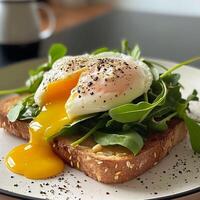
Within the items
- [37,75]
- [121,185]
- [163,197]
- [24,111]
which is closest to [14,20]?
[37,75]

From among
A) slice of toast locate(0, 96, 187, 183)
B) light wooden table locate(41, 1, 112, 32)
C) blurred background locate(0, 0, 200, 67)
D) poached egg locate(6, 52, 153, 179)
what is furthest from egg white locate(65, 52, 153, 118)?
light wooden table locate(41, 1, 112, 32)

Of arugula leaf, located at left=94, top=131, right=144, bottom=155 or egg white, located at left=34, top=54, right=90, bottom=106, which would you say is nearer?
arugula leaf, located at left=94, top=131, right=144, bottom=155

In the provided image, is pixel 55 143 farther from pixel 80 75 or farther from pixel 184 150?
pixel 184 150

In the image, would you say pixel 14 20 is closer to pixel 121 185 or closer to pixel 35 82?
pixel 35 82

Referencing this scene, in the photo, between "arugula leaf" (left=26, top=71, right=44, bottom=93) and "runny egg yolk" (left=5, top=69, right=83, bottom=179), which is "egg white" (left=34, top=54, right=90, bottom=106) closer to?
"runny egg yolk" (left=5, top=69, right=83, bottom=179)

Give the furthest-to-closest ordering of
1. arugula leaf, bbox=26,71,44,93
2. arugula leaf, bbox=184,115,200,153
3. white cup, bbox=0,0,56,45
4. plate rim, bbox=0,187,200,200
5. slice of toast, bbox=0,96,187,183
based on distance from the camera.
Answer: white cup, bbox=0,0,56,45, arugula leaf, bbox=26,71,44,93, arugula leaf, bbox=184,115,200,153, slice of toast, bbox=0,96,187,183, plate rim, bbox=0,187,200,200

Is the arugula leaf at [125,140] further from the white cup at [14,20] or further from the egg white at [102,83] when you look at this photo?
the white cup at [14,20]

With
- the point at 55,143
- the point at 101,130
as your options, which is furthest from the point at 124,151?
the point at 55,143
